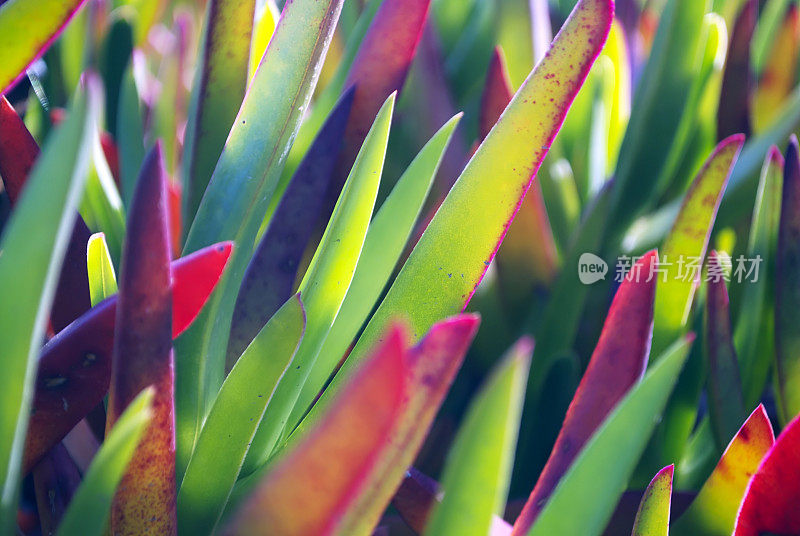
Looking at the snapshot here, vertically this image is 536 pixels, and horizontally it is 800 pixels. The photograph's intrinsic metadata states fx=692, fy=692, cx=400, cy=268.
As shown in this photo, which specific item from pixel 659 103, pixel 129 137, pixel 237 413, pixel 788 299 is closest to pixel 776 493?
pixel 788 299

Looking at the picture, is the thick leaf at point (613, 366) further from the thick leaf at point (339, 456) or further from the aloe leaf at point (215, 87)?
the aloe leaf at point (215, 87)

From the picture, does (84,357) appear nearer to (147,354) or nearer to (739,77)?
(147,354)

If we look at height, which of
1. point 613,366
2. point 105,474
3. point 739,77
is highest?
point 739,77

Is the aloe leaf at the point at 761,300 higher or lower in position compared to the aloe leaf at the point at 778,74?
lower

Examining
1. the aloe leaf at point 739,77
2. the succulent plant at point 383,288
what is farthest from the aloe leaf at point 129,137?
the aloe leaf at point 739,77

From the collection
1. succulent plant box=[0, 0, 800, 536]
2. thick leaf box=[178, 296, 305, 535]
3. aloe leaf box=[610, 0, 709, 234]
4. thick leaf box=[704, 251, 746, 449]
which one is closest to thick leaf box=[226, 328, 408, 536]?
succulent plant box=[0, 0, 800, 536]

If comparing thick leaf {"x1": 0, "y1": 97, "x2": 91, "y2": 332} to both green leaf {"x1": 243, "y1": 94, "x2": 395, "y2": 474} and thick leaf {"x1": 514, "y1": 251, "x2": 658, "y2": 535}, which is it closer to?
green leaf {"x1": 243, "y1": 94, "x2": 395, "y2": 474}
